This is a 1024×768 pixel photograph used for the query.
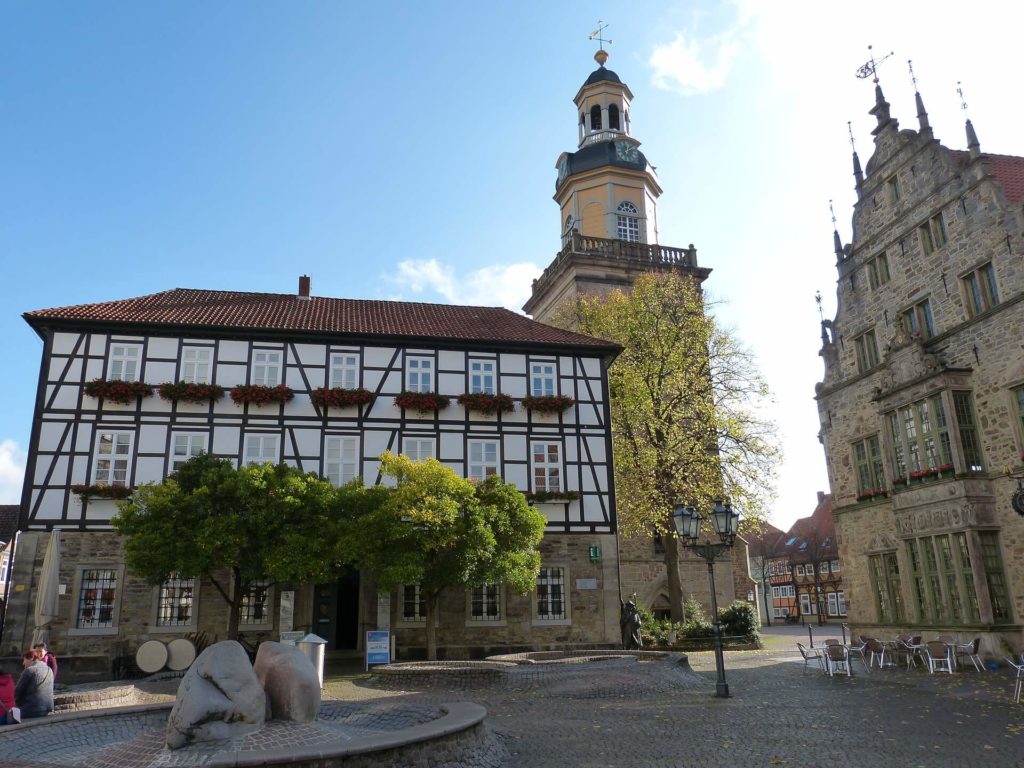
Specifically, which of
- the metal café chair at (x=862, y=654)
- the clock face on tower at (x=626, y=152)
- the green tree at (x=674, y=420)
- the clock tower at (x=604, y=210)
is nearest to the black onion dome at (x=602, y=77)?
the clock tower at (x=604, y=210)

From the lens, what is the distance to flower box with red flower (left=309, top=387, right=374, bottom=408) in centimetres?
2380

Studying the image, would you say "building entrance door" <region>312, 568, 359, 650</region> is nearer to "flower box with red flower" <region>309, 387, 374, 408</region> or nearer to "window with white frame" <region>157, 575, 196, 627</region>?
A: "window with white frame" <region>157, 575, 196, 627</region>

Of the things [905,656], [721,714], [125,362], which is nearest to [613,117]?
[125,362]

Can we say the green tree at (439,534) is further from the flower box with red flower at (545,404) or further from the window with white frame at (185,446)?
the window with white frame at (185,446)

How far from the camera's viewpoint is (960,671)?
18.8 metres

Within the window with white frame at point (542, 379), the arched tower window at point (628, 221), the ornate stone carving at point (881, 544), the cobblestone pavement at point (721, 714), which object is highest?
the arched tower window at point (628, 221)

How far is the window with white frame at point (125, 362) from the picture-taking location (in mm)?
23219

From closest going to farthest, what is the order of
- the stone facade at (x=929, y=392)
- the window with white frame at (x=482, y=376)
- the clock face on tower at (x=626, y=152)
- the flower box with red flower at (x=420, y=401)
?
the stone facade at (x=929, y=392), the flower box with red flower at (x=420, y=401), the window with white frame at (x=482, y=376), the clock face on tower at (x=626, y=152)

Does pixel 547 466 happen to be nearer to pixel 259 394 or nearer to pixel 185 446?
pixel 259 394

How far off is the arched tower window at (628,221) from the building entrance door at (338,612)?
23.1 metres

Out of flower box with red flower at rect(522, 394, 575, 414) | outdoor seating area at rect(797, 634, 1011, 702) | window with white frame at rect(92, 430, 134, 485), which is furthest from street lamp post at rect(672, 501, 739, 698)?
window with white frame at rect(92, 430, 134, 485)

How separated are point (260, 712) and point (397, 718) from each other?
2685 millimetres

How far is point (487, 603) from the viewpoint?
23.9 m

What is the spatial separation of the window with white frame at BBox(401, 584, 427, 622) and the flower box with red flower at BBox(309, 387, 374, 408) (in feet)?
18.5
